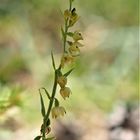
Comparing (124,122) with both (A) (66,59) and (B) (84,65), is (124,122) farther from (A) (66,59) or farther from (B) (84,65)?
(A) (66,59)

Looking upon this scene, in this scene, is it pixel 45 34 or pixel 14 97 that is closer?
pixel 14 97

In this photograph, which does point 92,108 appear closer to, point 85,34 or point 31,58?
point 31,58

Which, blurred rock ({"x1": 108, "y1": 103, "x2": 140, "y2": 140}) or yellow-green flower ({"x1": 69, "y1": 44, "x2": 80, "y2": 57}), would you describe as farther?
blurred rock ({"x1": 108, "y1": 103, "x2": 140, "y2": 140})

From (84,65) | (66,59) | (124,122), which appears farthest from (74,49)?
(84,65)

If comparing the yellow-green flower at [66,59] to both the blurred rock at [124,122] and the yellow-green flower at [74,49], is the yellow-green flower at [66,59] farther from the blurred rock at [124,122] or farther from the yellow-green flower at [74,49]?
the blurred rock at [124,122]

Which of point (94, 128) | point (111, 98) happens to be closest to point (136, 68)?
point (111, 98)

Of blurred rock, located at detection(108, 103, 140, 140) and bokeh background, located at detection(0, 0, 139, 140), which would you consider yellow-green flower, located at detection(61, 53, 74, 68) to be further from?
blurred rock, located at detection(108, 103, 140, 140)

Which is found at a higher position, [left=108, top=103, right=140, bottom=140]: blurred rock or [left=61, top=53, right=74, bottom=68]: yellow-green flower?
[left=108, top=103, right=140, bottom=140]: blurred rock

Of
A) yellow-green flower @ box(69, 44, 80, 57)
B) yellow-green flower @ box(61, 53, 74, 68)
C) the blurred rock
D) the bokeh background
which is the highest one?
the bokeh background

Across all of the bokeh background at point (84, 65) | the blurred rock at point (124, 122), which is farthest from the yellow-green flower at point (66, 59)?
the blurred rock at point (124, 122)

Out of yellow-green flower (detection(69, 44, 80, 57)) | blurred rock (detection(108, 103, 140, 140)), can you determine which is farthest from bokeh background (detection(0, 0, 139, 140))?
yellow-green flower (detection(69, 44, 80, 57))
